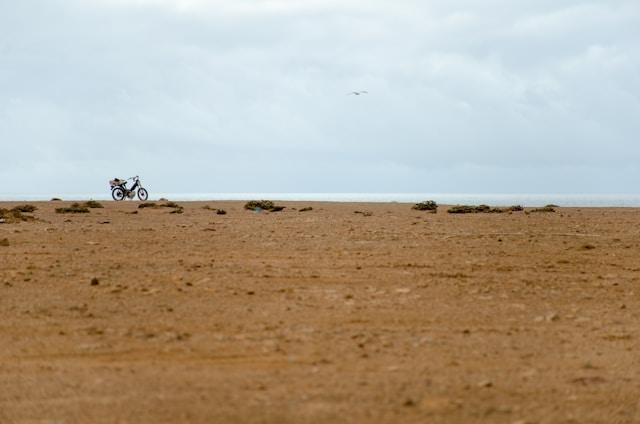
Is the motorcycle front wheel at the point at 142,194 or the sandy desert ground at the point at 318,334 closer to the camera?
the sandy desert ground at the point at 318,334

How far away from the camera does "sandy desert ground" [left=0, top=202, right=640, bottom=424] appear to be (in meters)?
6.40

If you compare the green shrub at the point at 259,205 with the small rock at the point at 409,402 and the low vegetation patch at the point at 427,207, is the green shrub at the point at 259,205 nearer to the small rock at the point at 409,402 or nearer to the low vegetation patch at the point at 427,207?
the low vegetation patch at the point at 427,207

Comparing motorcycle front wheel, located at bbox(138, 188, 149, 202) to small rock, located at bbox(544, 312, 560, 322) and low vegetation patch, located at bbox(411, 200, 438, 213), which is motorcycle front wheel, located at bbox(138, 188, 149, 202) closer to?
low vegetation patch, located at bbox(411, 200, 438, 213)

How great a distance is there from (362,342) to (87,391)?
285 cm

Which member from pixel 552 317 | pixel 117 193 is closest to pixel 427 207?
pixel 117 193

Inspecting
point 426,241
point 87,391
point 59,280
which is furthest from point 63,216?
point 87,391

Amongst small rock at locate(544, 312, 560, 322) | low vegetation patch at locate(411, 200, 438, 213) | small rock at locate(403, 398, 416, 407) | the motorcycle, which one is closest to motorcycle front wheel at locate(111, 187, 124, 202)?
the motorcycle

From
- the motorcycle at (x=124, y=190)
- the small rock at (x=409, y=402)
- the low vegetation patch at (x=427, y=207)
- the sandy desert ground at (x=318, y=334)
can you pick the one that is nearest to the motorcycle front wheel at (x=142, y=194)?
the motorcycle at (x=124, y=190)

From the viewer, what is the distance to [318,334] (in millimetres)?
8648

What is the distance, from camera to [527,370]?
24.6ft

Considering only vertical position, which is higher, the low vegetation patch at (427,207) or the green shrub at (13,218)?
the low vegetation patch at (427,207)

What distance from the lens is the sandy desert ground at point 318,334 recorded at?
21.0 ft

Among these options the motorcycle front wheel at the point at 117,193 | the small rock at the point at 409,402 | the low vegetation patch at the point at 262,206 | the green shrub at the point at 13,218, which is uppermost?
the motorcycle front wheel at the point at 117,193

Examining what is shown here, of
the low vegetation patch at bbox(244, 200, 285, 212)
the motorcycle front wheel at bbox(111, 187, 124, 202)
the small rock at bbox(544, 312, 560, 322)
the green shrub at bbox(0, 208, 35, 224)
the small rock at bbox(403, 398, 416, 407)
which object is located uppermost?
the motorcycle front wheel at bbox(111, 187, 124, 202)
